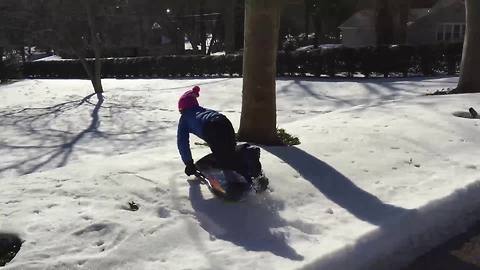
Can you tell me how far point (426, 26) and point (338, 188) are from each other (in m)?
37.2

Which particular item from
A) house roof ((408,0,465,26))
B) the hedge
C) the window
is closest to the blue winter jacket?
the hedge

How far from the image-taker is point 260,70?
6.33m

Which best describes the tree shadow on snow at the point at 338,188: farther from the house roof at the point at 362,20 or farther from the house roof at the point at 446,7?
the house roof at the point at 362,20

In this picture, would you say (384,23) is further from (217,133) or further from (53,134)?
(217,133)

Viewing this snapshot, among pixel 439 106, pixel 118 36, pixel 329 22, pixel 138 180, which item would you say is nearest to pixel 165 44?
pixel 118 36

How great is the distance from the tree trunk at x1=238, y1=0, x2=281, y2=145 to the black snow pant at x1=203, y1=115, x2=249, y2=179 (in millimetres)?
2068

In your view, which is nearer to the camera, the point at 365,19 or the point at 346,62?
the point at 346,62

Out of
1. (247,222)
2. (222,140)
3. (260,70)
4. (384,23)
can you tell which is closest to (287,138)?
(260,70)

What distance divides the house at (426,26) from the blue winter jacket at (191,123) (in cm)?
3249

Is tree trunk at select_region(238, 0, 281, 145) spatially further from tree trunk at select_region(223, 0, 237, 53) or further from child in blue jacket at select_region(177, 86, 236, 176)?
tree trunk at select_region(223, 0, 237, 53)

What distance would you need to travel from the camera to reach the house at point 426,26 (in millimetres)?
37062

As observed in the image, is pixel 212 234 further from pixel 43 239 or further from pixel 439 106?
pixel 439 106

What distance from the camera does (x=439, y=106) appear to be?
8664mm

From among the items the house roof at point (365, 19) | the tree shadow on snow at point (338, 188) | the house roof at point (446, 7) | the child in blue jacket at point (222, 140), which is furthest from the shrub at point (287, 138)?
→ the house roof at point (365, 19)
